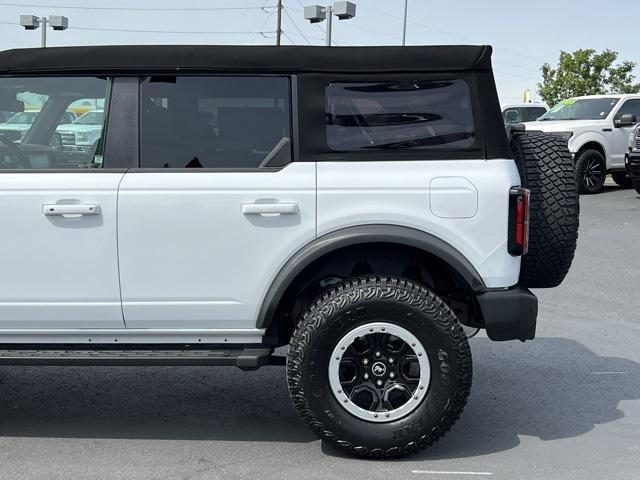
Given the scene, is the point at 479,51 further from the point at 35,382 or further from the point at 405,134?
the point at 35,382

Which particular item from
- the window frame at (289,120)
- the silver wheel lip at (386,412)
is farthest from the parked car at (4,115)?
the silver wheel lip at (386,412)

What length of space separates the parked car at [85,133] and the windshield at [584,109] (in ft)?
50.5

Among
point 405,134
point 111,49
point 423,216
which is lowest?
point 423,216

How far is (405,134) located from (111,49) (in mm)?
1464

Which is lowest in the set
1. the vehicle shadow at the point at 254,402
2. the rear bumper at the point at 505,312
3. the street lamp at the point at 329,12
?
the vehicle shadow at the point at 254,402

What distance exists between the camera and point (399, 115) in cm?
442

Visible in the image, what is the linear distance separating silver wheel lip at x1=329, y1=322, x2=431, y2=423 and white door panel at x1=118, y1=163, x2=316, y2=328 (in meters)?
0.45

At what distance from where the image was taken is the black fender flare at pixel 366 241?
4.27m

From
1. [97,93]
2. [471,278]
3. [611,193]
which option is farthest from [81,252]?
[611,193]

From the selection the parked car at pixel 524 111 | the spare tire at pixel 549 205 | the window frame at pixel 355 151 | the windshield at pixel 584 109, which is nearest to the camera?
the window frame at pixel 355 151

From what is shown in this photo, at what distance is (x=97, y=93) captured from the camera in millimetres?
4508

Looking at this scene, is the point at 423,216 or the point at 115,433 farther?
the point at 115,433

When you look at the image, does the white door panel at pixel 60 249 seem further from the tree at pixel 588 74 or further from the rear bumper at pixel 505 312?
the tree at pixel 588 74

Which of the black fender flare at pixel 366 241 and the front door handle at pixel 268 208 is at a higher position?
the front door handle at pixel 268 208
